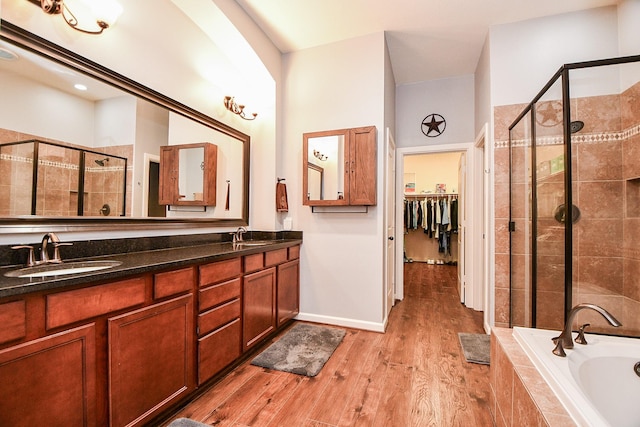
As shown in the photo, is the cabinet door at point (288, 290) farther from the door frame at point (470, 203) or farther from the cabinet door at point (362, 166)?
the door frame at point (470, 203)

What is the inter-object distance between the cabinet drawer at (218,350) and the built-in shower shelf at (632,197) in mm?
3054

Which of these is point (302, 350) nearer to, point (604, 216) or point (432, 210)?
point (604, 216)

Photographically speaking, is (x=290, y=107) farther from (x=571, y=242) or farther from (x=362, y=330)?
(x=571, y=242)

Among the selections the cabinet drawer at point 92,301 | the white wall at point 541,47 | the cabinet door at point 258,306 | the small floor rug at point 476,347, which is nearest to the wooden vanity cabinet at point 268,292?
the cabinet door at point 258,306

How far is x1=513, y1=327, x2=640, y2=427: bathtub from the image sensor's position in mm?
1280

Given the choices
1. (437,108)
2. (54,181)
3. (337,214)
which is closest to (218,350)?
(54,181)

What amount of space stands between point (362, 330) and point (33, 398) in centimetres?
239

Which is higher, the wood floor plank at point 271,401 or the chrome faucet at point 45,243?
the chrome faucet at point 45,243

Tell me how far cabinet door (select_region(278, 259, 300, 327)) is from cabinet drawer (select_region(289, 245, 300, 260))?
51 mm

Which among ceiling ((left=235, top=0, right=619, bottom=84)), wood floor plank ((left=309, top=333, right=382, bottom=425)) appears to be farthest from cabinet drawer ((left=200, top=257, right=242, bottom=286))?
ceiling ((left=235, top=0, right=619, bottom=84))

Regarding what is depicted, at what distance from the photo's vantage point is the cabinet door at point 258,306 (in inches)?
85.2

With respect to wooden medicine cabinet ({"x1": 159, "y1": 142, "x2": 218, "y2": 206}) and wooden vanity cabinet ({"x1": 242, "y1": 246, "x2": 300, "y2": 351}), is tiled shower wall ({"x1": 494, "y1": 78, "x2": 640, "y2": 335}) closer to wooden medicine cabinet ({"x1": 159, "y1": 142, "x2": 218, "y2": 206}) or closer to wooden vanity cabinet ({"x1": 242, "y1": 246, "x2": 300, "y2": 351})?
wooden vanity cabinet ({"x1": 242, "y1": 246, "x2": 300, "y2": 351})

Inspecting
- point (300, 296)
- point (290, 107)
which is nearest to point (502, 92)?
point (290, 107)

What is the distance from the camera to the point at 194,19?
2.33 meters
